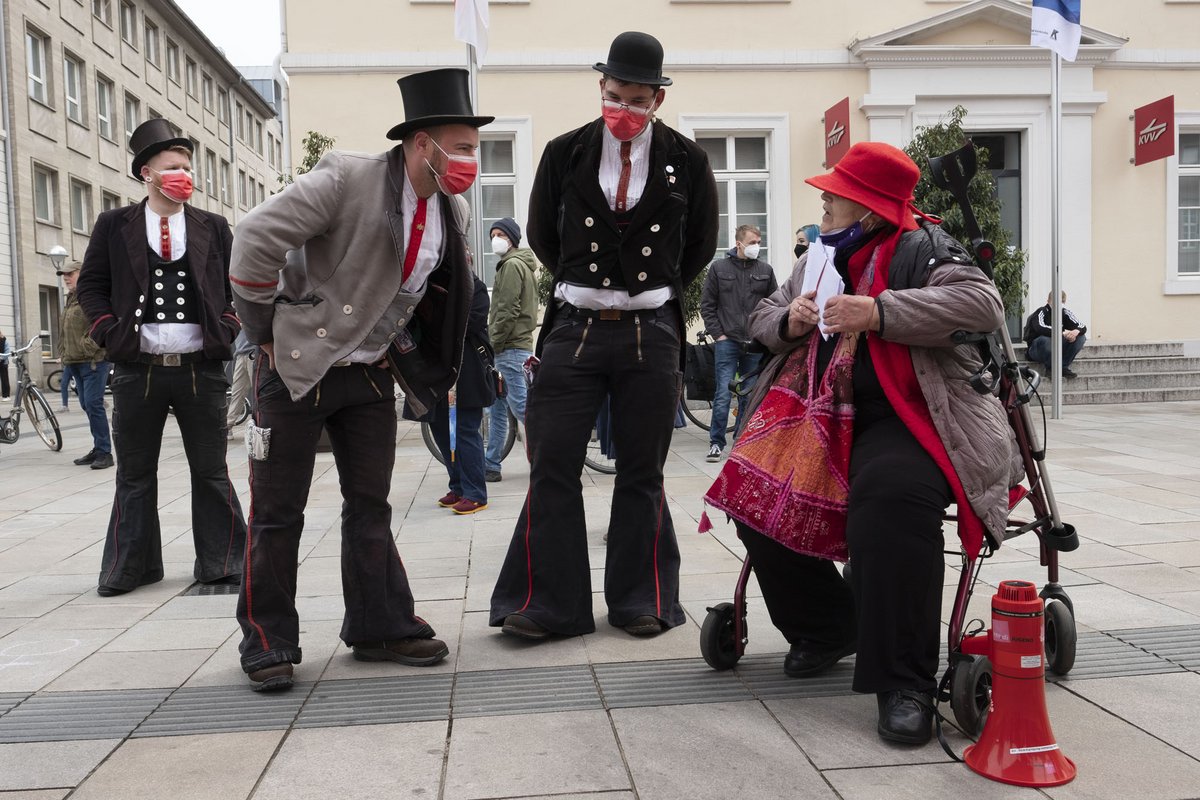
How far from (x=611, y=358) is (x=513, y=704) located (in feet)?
4.25

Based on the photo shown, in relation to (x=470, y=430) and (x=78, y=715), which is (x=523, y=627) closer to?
(x=78, y=715)

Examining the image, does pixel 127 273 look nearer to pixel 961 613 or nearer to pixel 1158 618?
pixel 961 613

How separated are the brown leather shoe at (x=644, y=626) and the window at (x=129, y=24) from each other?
3922 centimetres

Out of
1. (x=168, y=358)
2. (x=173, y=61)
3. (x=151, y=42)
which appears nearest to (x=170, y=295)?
(x=168, y=358)

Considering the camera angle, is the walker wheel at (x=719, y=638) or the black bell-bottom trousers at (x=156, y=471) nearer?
the walker wheel at (x=719, y=638)

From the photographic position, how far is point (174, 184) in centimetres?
499

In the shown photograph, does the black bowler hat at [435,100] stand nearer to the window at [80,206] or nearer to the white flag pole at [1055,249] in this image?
the white flag pole at [1055,249]

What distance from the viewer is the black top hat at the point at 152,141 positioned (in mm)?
A: 5004

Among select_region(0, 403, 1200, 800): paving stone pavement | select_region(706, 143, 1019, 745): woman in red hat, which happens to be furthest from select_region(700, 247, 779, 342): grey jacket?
select_region(706, 143, 1019, 745): woman in red hat

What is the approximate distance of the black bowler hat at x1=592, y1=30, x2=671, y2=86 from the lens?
3.80 metres

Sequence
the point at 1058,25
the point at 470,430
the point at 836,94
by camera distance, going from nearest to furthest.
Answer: the point at 470,430 < the point at 1058,25 < the point at 836,94

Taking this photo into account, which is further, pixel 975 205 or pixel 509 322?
pixel 975 205

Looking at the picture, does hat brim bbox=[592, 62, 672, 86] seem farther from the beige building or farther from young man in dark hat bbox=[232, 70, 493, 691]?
the beige building

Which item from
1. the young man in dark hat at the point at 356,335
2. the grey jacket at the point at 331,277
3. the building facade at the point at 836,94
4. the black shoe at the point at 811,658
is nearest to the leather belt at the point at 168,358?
the young man in dark hat at the point at 356,335
